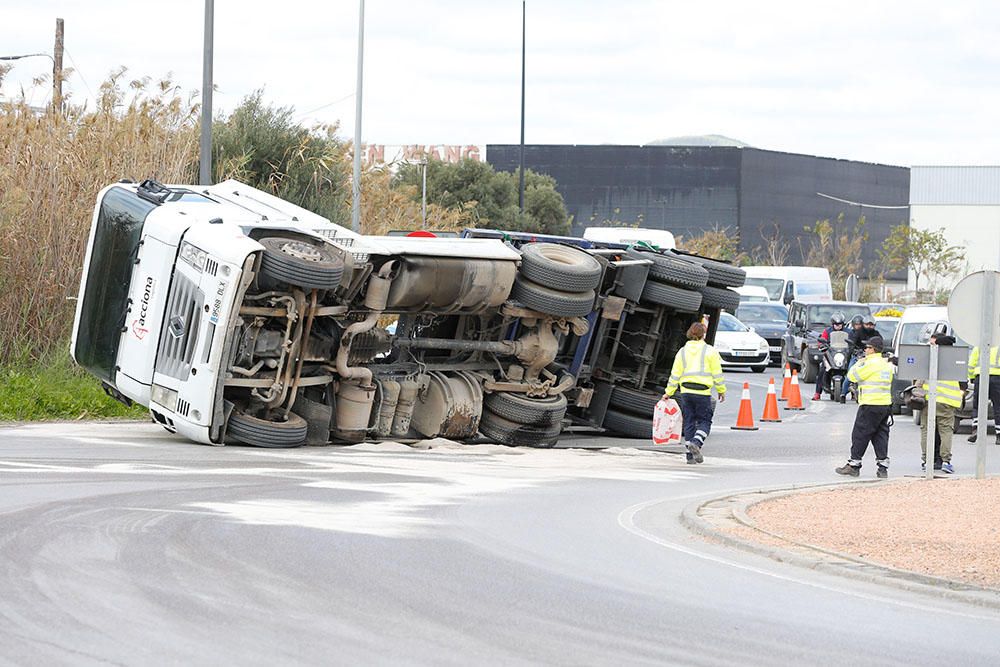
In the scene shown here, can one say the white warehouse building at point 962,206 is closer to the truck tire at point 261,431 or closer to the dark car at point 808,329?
the dark car at point 808,329

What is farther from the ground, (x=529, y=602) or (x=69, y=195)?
(x=69, y=195)

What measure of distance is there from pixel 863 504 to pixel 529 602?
18.8 ft

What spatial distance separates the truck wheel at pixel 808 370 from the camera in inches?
1409

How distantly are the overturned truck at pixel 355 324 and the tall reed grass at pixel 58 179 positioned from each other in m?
3.83

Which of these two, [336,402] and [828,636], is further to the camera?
[336,402]

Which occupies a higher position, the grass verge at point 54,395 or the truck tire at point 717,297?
the truck tire at point 717,297

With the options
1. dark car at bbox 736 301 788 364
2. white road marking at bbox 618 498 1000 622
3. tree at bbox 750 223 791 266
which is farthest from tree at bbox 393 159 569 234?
white road marking at bbox 618 498 1000 622

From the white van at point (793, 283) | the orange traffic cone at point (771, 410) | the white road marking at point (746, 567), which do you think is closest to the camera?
the white road marking at point (746, 567)

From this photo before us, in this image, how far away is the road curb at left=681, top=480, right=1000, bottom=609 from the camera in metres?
9.39

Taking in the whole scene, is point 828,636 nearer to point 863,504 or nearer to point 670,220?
point 863,504

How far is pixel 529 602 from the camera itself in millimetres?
8531

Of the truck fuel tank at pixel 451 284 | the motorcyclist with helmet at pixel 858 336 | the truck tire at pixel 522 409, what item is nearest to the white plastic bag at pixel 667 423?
the truck tire at pixel 522 409

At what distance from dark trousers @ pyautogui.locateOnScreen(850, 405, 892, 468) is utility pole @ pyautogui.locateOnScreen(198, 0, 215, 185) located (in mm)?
9487

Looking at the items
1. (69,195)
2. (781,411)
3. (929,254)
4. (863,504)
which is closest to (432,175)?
(929,254)
